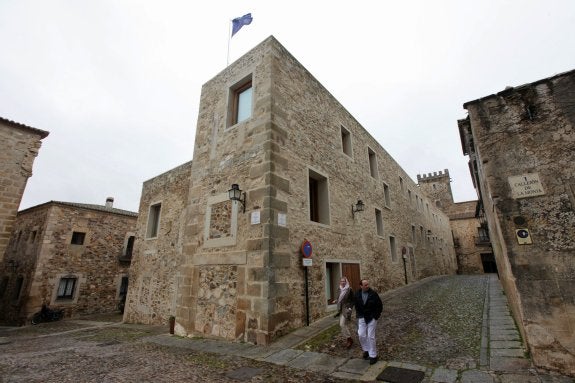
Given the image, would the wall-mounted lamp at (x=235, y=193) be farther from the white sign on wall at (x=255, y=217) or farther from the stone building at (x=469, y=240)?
the stone building at (x=469, y=240)

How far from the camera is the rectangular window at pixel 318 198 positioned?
8.53 m

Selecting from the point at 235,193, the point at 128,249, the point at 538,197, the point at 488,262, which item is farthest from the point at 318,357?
the point at 488,262

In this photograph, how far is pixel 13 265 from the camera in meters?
16.1

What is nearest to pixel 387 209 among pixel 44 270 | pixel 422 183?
pixel 44 270

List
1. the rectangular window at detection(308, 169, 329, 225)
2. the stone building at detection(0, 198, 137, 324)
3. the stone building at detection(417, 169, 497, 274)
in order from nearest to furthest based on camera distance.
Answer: the rectangular window at detection(308, 169, 329, 225) < the stone building at detection(0, 198, 137, 324) < the stone building at detection(417, 169, 497, 274)

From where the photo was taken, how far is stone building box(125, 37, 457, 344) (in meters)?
6.29

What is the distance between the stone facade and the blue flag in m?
5.34

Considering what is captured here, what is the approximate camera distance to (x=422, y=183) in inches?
1542

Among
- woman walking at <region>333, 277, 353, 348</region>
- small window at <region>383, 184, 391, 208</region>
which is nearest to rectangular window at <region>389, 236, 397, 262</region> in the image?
small window at <region>383, 184, 391, 208</region>

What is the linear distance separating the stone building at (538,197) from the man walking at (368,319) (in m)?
1.97

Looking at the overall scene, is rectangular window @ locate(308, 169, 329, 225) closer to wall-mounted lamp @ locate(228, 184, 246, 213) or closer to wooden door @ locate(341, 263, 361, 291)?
wooden door @ locate(341, 263, 361, 291)

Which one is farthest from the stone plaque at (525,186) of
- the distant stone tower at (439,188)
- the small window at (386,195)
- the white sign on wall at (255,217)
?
the distant stone tower at (439,188)

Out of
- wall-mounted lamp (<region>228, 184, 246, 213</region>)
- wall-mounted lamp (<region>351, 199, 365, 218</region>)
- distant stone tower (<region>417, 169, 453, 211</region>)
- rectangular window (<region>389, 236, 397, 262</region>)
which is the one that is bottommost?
rectangular window (<region>389, 236, 397, 262</region>)

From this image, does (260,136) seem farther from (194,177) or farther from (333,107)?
(333,107)
